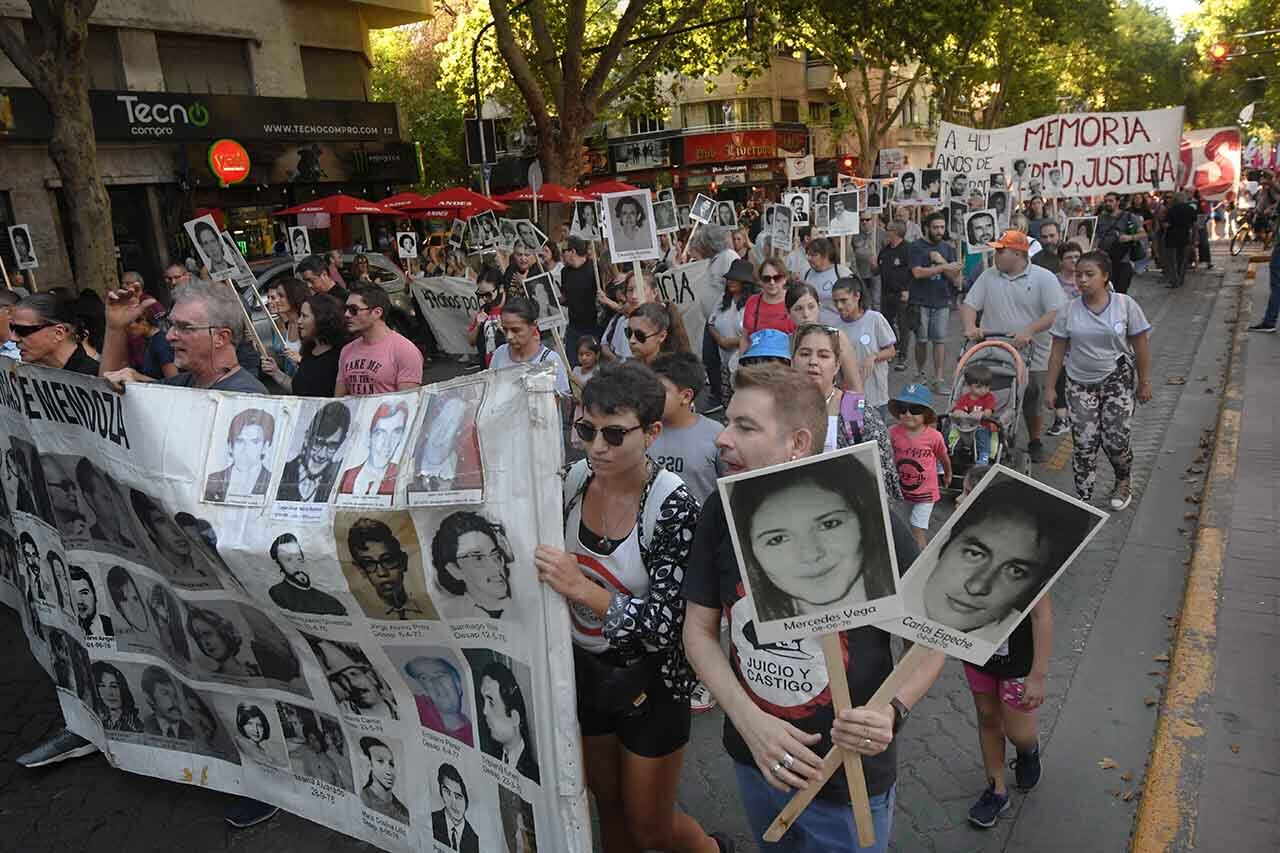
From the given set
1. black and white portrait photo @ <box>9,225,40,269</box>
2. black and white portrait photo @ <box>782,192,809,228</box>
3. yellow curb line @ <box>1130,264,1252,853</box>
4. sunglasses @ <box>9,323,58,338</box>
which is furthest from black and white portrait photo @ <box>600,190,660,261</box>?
black and white portrait photo @ <box>9,225,40,269</box>

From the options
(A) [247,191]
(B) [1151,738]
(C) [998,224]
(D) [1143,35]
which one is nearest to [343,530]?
(B) [1151,738]

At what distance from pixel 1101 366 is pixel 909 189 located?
→ 9841mm

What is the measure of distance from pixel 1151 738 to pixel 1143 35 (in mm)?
67145

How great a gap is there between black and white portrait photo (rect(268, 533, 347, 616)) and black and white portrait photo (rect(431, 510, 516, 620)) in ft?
1.41

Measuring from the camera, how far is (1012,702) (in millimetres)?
3330

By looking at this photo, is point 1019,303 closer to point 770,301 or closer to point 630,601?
point 770,301

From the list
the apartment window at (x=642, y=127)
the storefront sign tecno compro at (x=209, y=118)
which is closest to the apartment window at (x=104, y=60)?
the storefront sign tecno compro at (x=209, y=118)

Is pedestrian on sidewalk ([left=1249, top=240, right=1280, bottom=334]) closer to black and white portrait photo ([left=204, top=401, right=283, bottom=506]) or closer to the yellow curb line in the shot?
the yellow curb line

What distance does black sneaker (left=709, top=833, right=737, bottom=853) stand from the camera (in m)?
3.20

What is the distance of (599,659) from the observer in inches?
106

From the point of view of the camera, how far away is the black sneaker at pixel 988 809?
135 inches

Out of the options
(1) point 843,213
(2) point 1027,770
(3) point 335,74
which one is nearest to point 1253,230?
(1) point 843,213

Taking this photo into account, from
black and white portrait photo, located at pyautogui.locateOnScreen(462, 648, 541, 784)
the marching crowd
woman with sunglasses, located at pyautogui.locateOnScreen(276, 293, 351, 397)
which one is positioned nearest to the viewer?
the marching crowd

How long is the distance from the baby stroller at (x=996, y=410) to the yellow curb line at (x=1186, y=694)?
1322 mm
